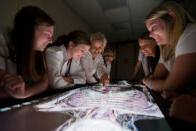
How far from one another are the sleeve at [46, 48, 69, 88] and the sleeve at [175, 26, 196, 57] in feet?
3.70

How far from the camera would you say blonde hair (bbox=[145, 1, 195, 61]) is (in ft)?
3.92

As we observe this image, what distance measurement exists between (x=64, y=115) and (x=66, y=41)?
1.53 m

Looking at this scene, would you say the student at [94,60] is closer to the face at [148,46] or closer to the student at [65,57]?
the student at [65,57]

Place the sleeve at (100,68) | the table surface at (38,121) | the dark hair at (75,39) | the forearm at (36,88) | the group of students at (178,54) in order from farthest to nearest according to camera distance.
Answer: the sleeve at (100,68) → the dark hair at (75,39) → the forearm at (36,88) → the group of students at (178,54) → the table surface at (38,121)

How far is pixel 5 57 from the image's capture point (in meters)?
1.24

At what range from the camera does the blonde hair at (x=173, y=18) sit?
47.0 inches


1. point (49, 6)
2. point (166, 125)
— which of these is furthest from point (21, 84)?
point (49, 6)

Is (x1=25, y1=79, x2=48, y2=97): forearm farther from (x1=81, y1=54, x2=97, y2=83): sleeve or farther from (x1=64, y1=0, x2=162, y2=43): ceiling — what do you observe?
(x1=64, y1=0, x2=162, y2=43): ceiling

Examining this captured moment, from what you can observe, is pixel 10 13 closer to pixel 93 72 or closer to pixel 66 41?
pixel 66 41

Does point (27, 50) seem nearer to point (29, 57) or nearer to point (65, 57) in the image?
point (29, 57)

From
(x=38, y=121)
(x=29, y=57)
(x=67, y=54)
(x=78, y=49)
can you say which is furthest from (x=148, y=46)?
(x=38, y=121)

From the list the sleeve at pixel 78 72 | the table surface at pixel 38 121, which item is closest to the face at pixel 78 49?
the sleeve at pixel 78 72

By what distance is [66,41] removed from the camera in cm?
217

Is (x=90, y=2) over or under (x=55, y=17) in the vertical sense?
over
